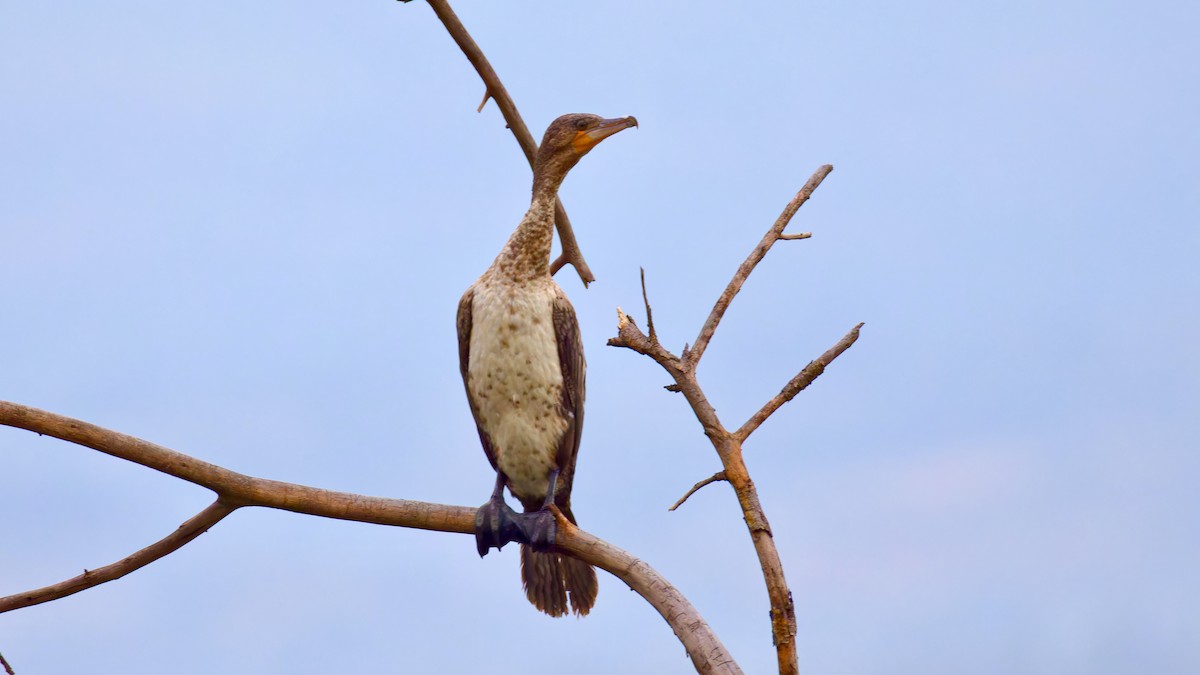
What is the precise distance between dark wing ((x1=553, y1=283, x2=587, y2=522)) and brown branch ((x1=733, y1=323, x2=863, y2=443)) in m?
0.95

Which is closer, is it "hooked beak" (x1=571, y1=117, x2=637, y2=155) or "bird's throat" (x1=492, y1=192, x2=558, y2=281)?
"bird's throat" (x1=492, y1=192, x2=558, y2=281)

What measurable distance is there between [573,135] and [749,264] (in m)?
1.08

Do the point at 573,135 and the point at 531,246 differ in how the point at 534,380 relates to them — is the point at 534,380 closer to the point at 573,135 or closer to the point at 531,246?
the point at 531,246

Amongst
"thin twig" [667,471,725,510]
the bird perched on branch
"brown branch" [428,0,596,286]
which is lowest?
"thin twig" [667,471,725,510]

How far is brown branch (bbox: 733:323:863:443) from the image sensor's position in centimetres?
478

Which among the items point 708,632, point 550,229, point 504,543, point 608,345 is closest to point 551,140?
point 550,229

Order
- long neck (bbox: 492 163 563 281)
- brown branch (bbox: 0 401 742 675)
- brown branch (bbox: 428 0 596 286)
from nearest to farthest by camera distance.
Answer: brown branch (bbox: 0 401 742 675)
long neck (bbox: 492 163 563 281)
brown branch (bbox: 428 0 596 286)

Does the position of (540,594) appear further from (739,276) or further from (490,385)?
(739,276)

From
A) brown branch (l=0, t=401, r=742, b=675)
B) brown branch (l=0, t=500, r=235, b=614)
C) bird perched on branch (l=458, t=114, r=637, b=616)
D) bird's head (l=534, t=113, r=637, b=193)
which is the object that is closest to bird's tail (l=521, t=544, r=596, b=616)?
bird perched on branch (l=458, t=114, r=637, b=616)

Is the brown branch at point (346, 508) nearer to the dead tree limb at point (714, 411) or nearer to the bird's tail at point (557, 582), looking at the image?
the dead tree limb at point (714, 411)

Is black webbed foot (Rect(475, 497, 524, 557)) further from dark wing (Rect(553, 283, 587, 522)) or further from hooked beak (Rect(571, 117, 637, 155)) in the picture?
hooked beak (Rect(571, 117, 637, 155))

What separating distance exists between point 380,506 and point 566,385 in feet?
3.34

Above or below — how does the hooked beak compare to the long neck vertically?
above

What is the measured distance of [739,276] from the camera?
16.1 feet
